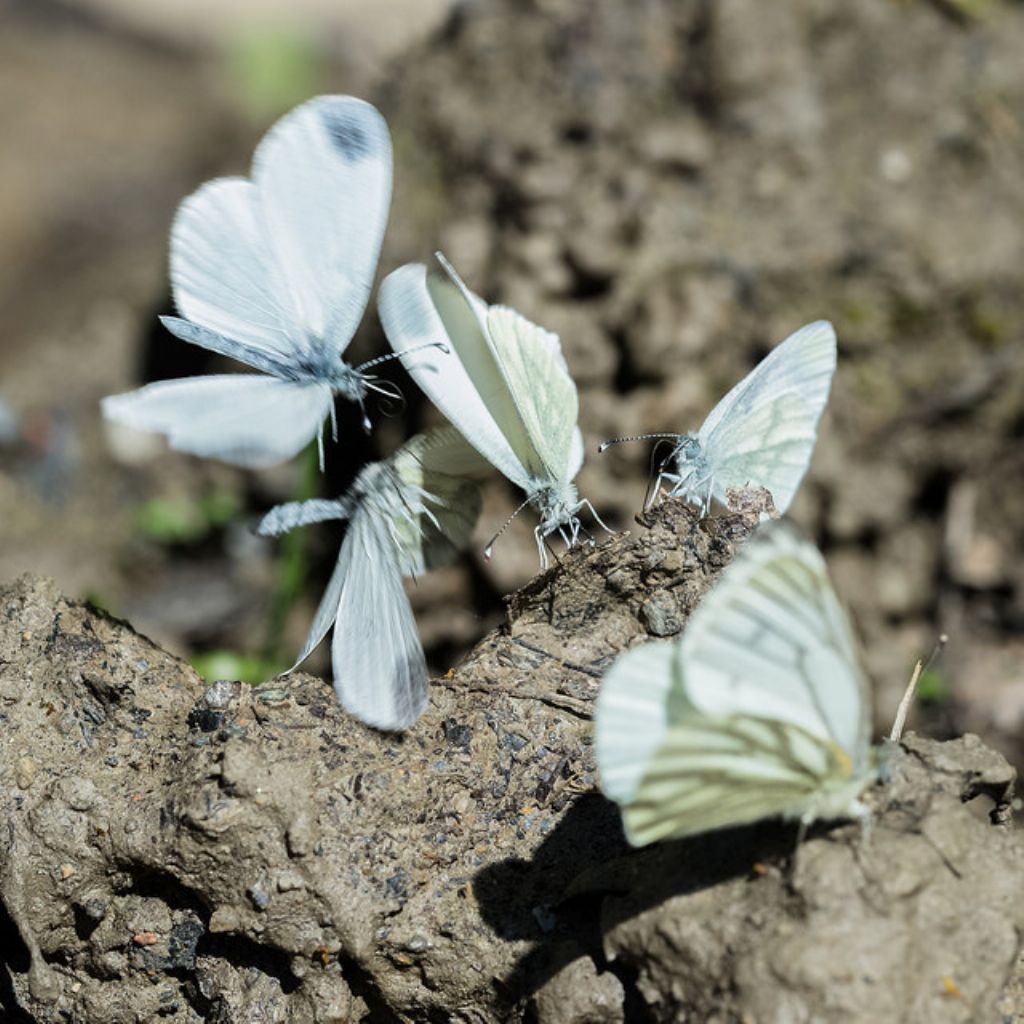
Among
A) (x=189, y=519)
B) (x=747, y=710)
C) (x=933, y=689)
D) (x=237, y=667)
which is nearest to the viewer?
(x=747, y=710)

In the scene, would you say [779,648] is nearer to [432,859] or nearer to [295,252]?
[432,859]

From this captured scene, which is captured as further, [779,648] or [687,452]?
[687,452]

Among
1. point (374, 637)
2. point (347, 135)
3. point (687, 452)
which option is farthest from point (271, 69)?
point (374, 637)

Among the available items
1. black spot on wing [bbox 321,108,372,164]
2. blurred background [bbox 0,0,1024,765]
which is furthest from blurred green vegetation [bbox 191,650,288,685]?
black spot on wing [bbox 321,108,372,164]

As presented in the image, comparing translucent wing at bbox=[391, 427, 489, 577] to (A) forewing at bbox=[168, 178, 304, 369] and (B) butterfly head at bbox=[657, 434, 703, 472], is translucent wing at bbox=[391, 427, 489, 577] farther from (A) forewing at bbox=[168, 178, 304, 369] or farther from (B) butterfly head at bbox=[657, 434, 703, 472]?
(B) butterfly head at bbox=[657, 434, 703, 472]

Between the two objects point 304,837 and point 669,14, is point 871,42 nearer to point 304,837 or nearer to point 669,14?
point 669,14

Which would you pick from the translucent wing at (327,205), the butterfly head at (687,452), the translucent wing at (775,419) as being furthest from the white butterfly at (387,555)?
the translucent wing at (775,419)
